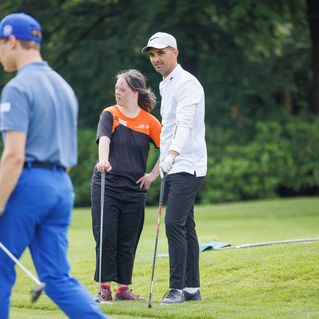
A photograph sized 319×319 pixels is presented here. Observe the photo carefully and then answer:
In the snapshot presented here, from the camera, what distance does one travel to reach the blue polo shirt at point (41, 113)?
5621 mm

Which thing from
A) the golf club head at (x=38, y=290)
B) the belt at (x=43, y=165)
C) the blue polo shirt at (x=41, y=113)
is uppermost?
the blue polo shirt at (x=41, y=113)

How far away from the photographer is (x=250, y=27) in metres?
26.9

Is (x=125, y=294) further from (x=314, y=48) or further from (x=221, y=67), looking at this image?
(x=221, y=67)

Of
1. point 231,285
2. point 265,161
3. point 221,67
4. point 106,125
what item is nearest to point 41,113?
point 106,125

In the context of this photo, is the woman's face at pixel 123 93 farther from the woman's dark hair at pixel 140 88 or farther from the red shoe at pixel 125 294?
the red shoe at pixel 125 294

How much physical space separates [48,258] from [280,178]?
21.9 metres

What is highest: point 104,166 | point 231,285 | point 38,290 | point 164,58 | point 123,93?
→ point 164,58

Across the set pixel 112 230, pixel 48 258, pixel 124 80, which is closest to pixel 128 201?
pixel 112 230

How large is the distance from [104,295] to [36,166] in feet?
10.6

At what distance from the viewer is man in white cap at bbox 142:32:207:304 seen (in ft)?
27.2

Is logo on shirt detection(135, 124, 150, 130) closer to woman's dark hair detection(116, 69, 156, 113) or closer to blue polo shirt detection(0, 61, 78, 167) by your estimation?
woman's dark hair detection(116, 69, 156, 113)

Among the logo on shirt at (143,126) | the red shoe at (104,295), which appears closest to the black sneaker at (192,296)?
the red shoe at (104,295)

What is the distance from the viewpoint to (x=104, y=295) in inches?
344

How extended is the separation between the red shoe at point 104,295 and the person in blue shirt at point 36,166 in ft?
9.38
